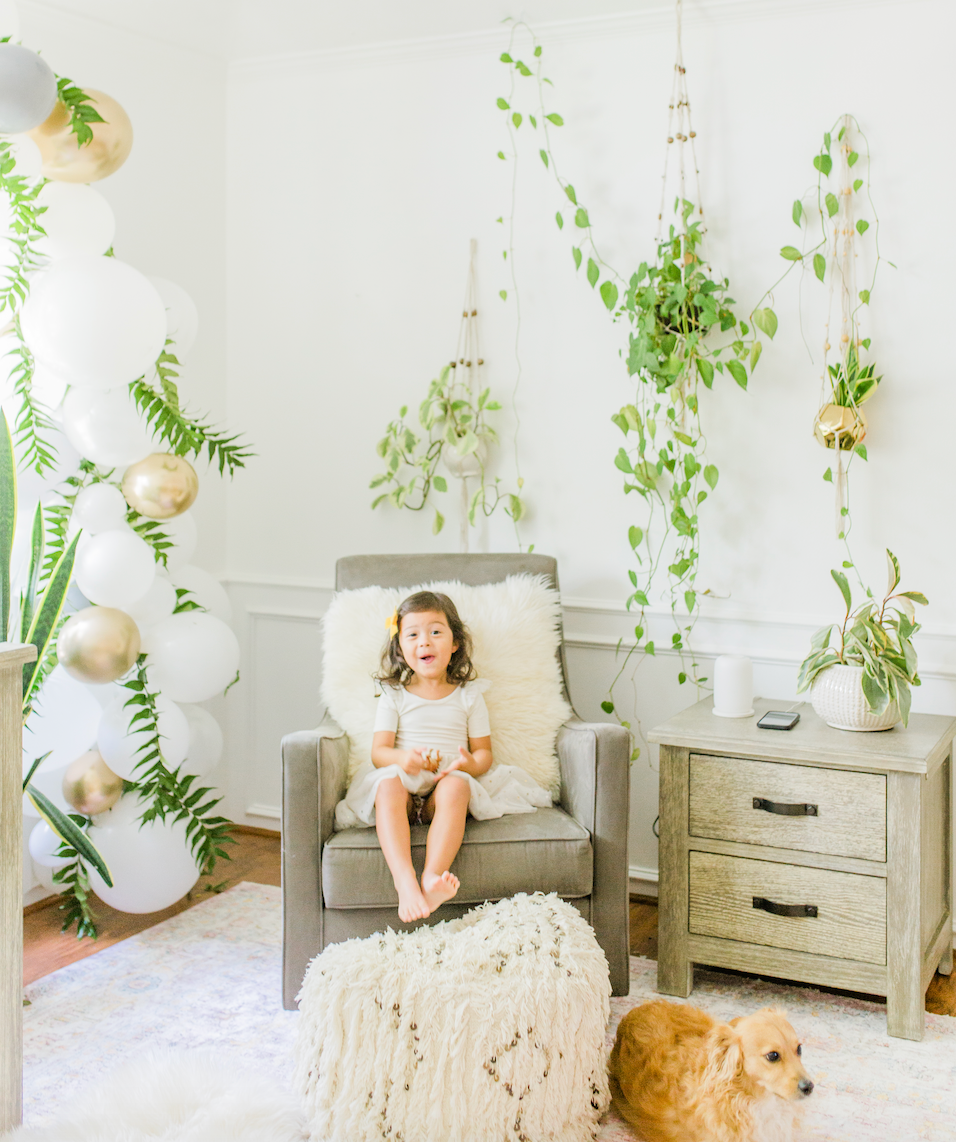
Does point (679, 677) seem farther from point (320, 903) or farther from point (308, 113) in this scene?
point (308, 113)

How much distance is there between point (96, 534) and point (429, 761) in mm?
928

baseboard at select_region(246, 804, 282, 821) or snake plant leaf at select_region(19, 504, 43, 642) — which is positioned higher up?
snake plant leaf at select_region(19, 504, 43, 642)

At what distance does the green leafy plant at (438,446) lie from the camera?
297cm

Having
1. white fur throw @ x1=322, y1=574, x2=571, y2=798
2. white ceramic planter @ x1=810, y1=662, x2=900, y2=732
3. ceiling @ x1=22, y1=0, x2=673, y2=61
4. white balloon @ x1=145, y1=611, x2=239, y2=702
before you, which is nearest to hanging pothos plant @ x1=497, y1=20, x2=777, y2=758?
ceiling @ x1=22, y1=0, x2=673, y2=61

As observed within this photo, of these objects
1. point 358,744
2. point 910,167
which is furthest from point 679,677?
point 910,167

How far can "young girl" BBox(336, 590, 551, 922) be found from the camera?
2090mm

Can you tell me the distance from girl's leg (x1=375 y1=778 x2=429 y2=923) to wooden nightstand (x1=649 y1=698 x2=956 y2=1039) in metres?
0.60

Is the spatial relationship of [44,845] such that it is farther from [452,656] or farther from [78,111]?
[78,111]

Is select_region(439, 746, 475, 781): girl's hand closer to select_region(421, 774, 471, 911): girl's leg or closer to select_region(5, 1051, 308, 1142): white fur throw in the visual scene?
select_region(421, 774, 471, 911): girl's leg

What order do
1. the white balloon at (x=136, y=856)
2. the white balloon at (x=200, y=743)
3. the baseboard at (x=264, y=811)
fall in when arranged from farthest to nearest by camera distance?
the baseboard at (x=264, y=811)
the white balloon at (x=200, y=743)
the white balloon at (x=136, y=856)

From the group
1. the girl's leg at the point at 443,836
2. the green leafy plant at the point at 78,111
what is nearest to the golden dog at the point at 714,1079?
the girl's leg at the point at 443,836

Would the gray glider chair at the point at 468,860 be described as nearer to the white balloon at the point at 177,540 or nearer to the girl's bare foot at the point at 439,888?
the girl's bare foot at the point at 439,888

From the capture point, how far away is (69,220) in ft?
7.35

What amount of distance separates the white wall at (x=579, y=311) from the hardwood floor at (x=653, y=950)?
107 mm
